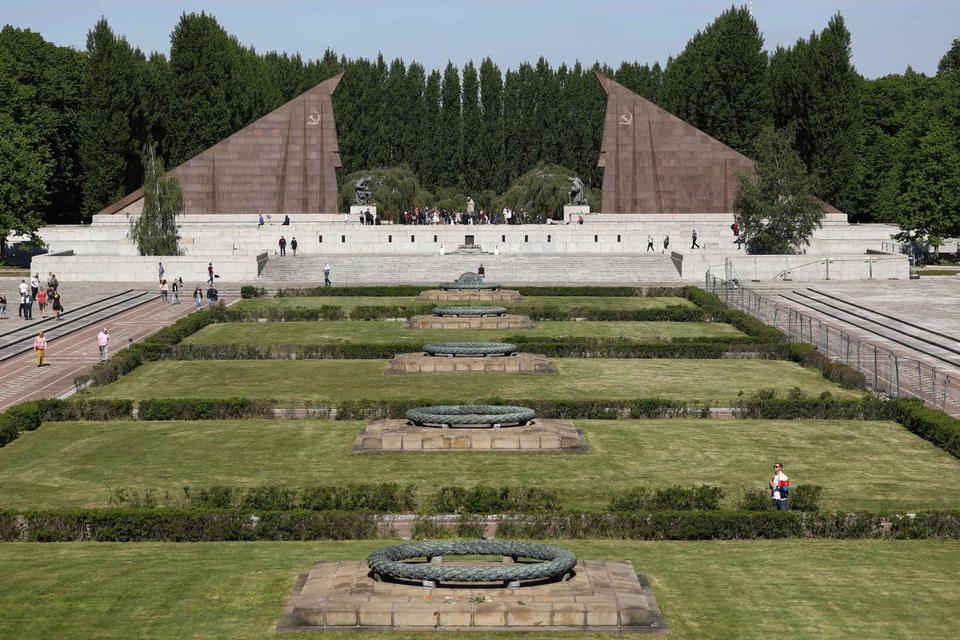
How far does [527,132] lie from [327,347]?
59310 millimetres

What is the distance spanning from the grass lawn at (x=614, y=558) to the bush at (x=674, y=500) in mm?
1547

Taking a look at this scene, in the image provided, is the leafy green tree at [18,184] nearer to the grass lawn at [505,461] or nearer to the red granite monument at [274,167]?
the red granite monument at [274,167]

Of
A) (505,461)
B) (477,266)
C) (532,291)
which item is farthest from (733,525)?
(477,266)

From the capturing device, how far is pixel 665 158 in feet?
247

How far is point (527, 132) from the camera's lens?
318 ft

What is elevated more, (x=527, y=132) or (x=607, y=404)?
(x=527, y=132)

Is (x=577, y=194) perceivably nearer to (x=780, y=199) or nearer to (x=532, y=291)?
(x=780, y=199)

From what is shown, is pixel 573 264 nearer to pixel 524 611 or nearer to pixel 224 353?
pixel 224 353

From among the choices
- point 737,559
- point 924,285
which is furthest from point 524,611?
point 924,285

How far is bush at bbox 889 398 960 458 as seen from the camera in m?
26.6

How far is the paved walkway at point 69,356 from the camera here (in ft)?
114

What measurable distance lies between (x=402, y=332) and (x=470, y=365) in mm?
8567

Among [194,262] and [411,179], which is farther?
[411,179]

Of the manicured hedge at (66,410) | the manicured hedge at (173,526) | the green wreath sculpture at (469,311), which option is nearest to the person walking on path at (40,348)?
the manicured hedge at (66,410)
